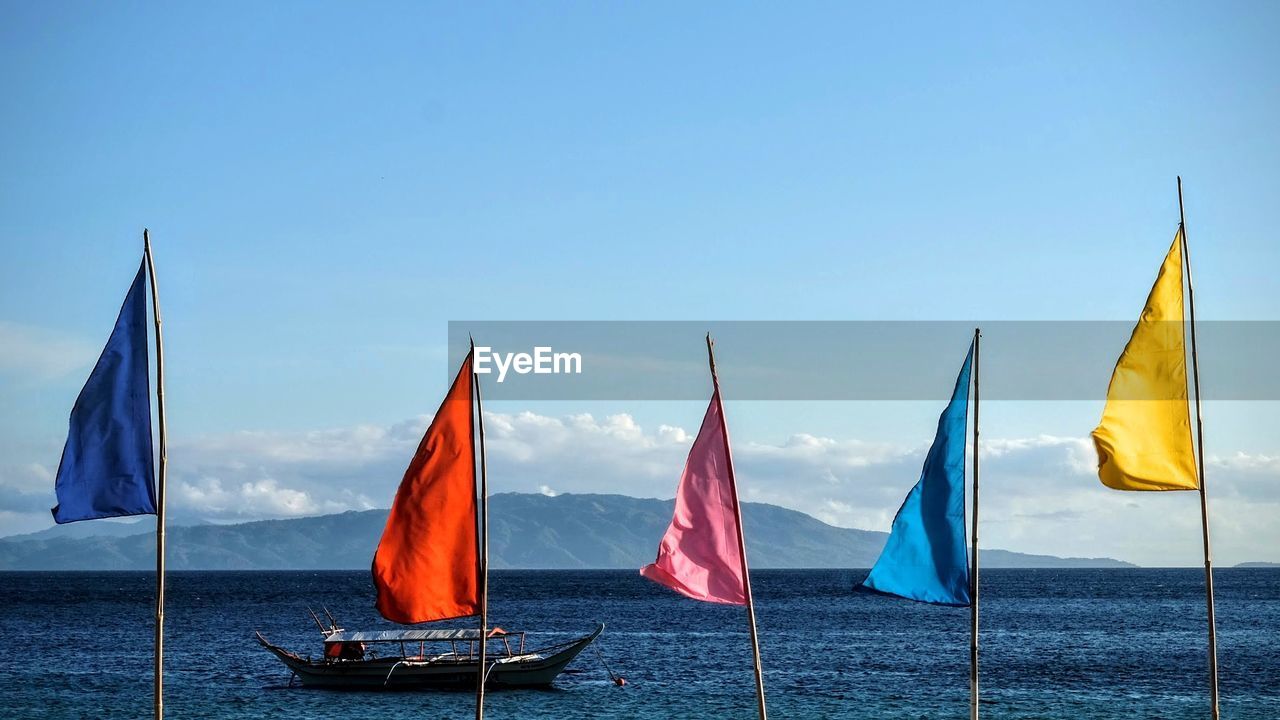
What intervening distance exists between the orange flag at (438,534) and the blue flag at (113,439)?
5150mm

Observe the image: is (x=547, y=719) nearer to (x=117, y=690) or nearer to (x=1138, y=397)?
(x=117, y=690)

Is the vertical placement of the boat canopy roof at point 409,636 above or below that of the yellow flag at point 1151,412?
below

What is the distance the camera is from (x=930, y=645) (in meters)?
90.1

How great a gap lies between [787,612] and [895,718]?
89.3m

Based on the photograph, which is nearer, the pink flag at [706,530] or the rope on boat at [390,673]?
the pink flag at [706,530]

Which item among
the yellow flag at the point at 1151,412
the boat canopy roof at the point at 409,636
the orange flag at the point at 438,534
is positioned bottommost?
the boat canopy roof at the point at 409,636

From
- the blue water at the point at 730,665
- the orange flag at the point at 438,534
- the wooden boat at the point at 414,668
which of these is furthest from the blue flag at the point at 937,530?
the wooden boat at the point at 414,668

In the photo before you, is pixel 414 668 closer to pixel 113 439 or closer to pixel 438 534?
pixel 438 534

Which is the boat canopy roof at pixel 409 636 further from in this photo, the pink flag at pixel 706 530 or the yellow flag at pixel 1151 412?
the yellow flag at pixel 1151 412

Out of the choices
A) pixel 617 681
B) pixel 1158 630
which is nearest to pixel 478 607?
pixel 617 681

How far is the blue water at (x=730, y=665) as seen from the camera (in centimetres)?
5544

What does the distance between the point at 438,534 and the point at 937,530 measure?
9.21 meters

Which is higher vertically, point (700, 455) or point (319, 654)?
point (700, 455)

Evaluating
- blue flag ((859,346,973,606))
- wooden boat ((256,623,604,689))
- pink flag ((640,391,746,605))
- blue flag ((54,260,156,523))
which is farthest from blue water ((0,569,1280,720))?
blue flag ((54,260,156,523))
